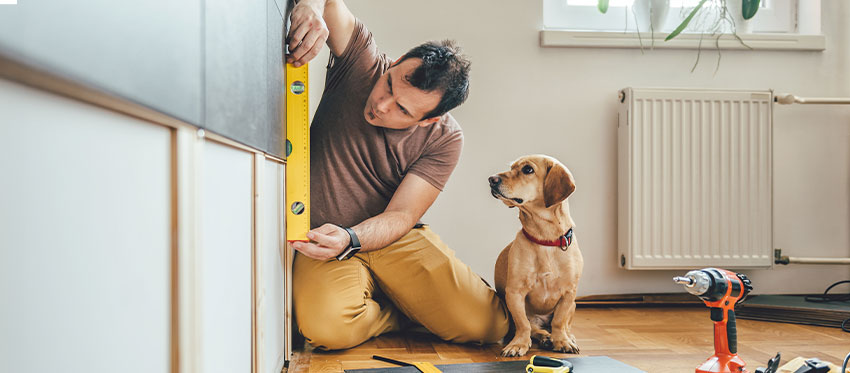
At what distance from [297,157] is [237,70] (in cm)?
68

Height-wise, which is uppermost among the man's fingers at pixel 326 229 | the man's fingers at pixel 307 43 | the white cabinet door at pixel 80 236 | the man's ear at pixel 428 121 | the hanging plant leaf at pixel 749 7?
the hanging plant leaf at pixel 749 7

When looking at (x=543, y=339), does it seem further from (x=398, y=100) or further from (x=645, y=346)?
(x=398, y=100)

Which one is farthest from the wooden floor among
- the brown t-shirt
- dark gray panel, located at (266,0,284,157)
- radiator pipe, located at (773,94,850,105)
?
radiator pipe, located at (773,94,850,105)

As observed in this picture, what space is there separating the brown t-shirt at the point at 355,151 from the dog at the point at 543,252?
276mm

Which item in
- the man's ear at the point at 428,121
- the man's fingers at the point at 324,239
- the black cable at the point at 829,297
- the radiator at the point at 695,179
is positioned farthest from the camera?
the radiator at the point at 695,179

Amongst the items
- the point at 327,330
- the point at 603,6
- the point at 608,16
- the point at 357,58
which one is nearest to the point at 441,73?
the point at 357,58

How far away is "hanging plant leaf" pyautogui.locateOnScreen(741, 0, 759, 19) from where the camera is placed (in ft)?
7.82

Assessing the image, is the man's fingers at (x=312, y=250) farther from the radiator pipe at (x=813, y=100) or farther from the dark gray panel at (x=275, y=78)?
the radiator pipe at (x=813, y=100)

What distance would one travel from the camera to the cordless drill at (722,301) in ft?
3.83

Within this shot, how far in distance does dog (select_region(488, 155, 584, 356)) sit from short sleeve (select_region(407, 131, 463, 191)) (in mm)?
191

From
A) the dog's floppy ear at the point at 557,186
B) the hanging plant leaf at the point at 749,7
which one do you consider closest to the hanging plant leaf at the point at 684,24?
the hanging plant leaf at the point at 749,7

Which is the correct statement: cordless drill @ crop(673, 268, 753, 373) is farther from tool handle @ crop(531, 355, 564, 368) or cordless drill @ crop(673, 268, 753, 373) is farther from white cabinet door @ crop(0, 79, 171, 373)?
white cabinet door @ crop(0, 79, 171, 373)

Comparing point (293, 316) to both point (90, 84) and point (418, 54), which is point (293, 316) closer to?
point (418, 54)

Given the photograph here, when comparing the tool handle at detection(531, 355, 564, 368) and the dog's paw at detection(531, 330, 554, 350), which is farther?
the dog's paw at detection(531, 330, 554, 350)
